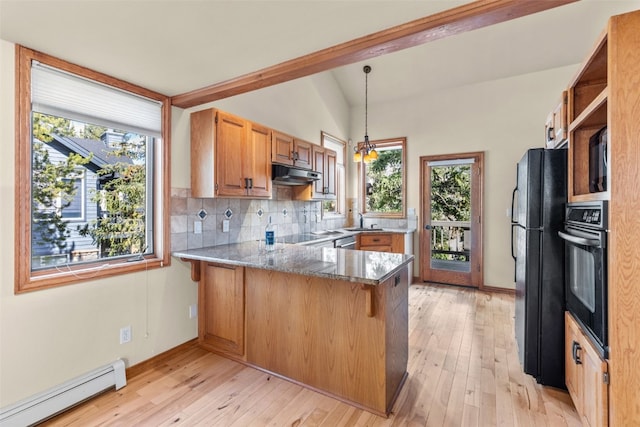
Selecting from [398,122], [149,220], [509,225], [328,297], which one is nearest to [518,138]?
[509,225]

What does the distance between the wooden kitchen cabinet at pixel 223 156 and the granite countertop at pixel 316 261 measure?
0.54 metres

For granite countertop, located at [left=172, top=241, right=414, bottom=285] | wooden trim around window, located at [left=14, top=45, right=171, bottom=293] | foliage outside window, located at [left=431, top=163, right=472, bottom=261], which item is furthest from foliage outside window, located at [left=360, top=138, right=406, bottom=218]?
wooden trim around window, located at [left=14, top=45, right=171, bottom=293]

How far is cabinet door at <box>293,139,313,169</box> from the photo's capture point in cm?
361

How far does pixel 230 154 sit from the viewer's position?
8.91 feet

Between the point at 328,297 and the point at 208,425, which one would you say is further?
the point at 328,297

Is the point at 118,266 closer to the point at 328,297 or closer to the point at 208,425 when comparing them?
the point at 208,425

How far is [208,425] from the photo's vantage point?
5.88ft

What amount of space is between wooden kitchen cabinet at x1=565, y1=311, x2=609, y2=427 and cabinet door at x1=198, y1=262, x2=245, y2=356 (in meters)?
2.18

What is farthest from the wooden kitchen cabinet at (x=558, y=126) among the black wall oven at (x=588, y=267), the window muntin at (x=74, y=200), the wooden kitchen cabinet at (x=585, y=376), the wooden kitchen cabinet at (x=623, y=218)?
the window muntin at (x=74, y=200)

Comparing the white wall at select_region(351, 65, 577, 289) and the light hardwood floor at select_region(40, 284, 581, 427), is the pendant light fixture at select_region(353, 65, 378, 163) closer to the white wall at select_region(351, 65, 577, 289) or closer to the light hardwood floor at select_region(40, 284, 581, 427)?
the white wall at select_region(351, 65, 577, 289)

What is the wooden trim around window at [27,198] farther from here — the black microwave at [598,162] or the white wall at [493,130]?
the white wall at [493,130]

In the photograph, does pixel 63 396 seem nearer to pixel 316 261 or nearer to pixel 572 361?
pixel 316 261

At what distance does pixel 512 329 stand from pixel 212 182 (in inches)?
132

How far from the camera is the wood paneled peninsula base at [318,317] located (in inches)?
73.1
